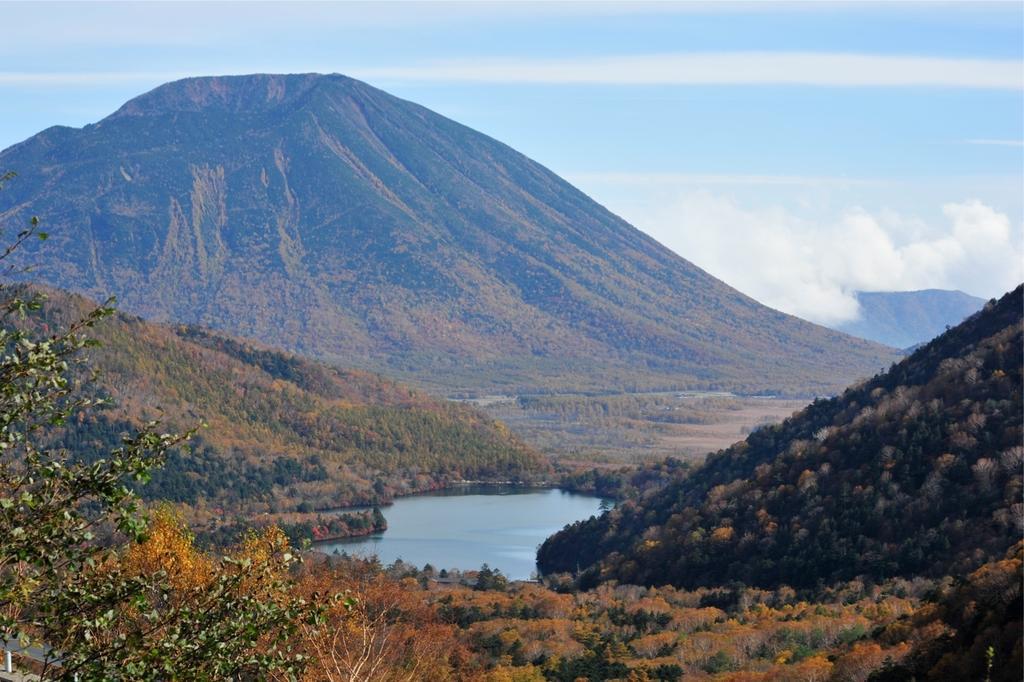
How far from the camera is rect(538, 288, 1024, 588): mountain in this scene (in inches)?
2281

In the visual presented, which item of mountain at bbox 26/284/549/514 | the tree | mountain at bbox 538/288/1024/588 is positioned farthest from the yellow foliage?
mountain at bbox 26/284/549/514

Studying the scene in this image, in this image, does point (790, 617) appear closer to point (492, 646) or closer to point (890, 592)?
point (890, 592)

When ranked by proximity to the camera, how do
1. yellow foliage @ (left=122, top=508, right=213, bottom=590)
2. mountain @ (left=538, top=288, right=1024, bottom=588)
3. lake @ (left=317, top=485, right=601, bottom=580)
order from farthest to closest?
lake @ (left=317, top=485, right=601, bottom=580), mountain @ (left=538, top=288, right=1024, bottom=588), yellow foliage @ (left=122, top=508, right=213, bottom=590)

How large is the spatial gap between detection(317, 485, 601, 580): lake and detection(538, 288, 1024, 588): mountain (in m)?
17.6

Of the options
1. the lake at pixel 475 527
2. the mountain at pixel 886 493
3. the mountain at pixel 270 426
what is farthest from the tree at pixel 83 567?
the mountain at pixel 270 426

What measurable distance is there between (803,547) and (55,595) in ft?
176

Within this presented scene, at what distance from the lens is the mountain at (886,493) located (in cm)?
5794

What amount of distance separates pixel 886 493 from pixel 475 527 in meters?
57.3

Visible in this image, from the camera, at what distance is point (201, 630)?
13.6m

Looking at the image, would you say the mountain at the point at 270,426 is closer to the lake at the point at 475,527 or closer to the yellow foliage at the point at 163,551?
the lake at the point at 475,527

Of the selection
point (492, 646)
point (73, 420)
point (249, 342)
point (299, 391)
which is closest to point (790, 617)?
point (492, 646)

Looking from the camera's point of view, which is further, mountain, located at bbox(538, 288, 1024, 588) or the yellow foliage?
mountain, located at bbox(538, 288, 1024, 588)

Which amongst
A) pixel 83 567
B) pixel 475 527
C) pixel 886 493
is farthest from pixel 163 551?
pixel 475 527

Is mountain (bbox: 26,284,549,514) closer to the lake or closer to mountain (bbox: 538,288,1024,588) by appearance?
the lake
